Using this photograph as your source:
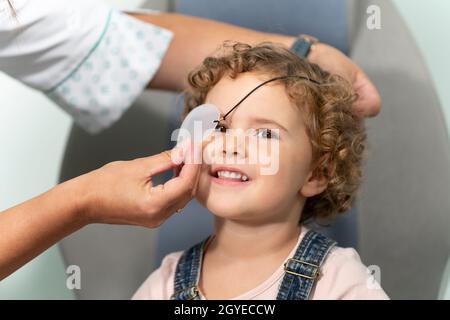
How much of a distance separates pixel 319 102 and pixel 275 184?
123 millimetres

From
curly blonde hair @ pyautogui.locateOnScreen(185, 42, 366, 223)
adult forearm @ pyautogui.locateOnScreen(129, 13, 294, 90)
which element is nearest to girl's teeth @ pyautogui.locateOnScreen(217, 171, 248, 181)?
curly blonde hair @ pyautogui.locateOnScreen(185, 42, 366, 223)

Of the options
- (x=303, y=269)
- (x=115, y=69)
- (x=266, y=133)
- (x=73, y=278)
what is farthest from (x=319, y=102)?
(x=73, y=278)

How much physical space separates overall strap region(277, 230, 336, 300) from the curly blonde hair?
0.07m

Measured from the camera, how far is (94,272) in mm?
1015

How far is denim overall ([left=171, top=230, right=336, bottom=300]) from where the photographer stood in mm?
776

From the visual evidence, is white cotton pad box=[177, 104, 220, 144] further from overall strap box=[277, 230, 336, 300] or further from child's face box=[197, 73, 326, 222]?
overall strap box=[277, 230, 336, 300]

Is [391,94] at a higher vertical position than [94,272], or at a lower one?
higher

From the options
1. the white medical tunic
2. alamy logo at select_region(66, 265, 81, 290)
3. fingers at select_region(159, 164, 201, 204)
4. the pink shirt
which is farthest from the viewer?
alamy logo at select_region(66, 265, 81, 290)

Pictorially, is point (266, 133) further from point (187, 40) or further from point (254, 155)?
point (187, 40)

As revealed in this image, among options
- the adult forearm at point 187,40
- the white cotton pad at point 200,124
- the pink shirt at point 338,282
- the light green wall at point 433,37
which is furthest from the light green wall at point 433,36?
the white cotton pad at point 200,124
